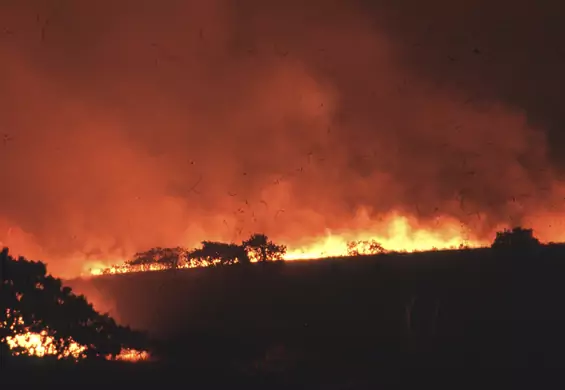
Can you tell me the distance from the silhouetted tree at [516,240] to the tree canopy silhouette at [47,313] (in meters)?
37.6

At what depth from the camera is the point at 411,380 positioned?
99.6 feet

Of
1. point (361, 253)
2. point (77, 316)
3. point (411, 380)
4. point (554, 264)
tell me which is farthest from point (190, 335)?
point (361, 253)

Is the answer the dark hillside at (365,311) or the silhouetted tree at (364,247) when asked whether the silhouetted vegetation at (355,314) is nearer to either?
the dark hillside at (365,311)

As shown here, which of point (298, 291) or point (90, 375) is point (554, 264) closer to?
point (298, 291)

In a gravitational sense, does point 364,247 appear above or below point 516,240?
above

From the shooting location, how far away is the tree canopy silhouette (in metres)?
32.6

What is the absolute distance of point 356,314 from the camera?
4691cm

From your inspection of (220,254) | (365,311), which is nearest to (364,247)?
(220,254)

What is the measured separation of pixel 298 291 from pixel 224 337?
46.1ft

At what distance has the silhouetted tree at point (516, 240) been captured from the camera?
58.1 m

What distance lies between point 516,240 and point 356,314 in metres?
21.0

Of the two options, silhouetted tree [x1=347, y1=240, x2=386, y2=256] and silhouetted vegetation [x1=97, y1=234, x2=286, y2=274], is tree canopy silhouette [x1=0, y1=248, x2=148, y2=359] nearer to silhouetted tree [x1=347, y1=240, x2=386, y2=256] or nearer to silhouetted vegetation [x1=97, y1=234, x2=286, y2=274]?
silhouetted vegetation [x1=97, y1=234, x2=286, y2=274]

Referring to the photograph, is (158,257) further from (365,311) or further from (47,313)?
(47,313)

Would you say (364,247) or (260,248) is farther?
(364,247)
